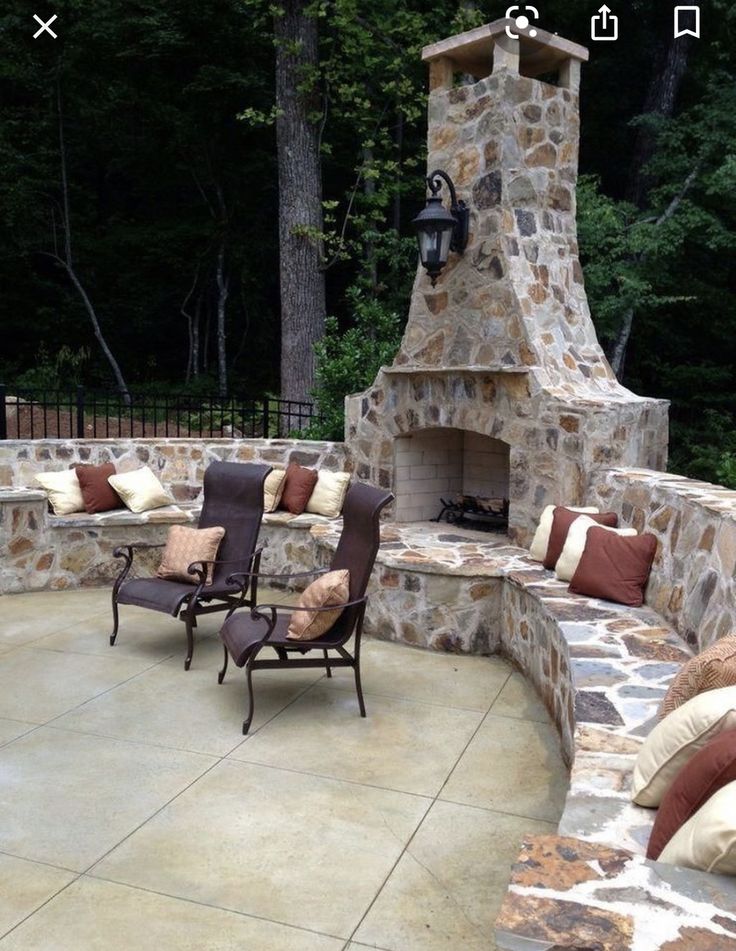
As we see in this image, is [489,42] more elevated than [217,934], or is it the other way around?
[489,42]

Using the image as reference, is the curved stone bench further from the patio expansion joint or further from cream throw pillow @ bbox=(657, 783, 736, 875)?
cream throw pillow @ bbox=(657, 783, 736, 875)

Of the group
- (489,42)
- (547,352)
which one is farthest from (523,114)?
(547,352)

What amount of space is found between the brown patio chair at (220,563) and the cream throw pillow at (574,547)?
1.84m

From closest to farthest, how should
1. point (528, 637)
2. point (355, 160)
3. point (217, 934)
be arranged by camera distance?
point (217, 934)
point (528, 637)
point (355, 160)

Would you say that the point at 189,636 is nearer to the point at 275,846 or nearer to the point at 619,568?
the point at 275,846

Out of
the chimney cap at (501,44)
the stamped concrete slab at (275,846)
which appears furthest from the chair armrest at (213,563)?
the chimney cap at (501,44)

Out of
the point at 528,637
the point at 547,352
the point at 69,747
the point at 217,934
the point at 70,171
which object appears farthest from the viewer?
the point at 70,171

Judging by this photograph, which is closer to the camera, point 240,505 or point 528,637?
point 528,637

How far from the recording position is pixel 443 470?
24.8 ft

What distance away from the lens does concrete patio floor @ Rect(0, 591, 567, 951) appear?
2.75 metres

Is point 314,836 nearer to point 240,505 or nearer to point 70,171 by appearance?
point 240,505

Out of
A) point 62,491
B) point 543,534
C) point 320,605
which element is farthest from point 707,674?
point 62,491

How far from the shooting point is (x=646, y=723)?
10.9ft

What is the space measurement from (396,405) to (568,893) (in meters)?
5.44
